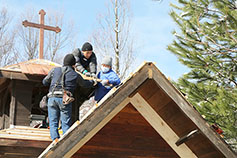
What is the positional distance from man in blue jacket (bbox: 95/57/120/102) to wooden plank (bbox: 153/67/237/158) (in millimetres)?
2555

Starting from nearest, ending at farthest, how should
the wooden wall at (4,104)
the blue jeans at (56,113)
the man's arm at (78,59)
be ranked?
the blue jeans at (56,113), the man's arm at (78,59), the wooden wall at (4,104)

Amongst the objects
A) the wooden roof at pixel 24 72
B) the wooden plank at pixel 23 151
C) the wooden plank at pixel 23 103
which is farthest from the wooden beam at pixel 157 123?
the wooden plank at pixel 23 103

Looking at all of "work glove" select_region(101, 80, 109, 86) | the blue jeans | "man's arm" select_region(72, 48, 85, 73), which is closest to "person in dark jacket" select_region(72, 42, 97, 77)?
"man's arm" select_region(72, 48, 85, 73)

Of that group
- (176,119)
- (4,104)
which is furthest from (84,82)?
(4,104)

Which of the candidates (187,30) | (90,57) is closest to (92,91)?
(90,57)

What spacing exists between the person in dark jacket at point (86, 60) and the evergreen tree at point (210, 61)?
4.91m

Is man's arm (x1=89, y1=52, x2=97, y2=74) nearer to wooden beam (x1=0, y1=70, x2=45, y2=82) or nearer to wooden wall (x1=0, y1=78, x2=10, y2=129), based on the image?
wooden beam (x1=0, y1=70, x2=45, y2=82)

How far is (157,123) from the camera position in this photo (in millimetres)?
5730

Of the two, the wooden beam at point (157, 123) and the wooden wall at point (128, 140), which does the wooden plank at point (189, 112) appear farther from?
the wooden wall at point (128, 140)

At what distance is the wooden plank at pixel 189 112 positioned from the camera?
489cm

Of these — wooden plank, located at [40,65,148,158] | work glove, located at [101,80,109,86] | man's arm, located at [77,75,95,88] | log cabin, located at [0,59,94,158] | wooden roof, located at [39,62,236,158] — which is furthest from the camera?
log cabin, located at [0,59,94,158]

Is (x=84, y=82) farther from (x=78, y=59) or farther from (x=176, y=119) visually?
(x=176, y=119)

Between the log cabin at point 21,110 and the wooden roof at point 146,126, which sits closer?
the wooden roof at point 146,126

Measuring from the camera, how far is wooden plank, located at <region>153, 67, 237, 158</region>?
4.89 metres
